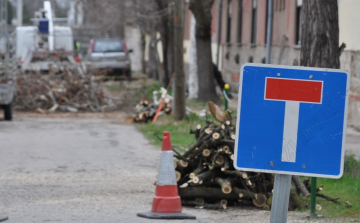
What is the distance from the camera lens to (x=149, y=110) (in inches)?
714

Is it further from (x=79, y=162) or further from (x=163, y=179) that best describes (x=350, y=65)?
(x=163, y=179)

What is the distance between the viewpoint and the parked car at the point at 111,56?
3158cm

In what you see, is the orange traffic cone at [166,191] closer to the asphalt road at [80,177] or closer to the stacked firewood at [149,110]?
the asphalt road at [80,177]

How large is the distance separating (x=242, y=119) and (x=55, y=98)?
17.3 metres

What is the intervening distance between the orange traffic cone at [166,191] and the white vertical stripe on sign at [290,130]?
125 inches

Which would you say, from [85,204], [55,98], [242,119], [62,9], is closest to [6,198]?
[85,204]

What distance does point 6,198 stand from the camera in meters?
7.90

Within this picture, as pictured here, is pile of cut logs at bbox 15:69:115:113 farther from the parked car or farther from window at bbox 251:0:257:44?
the parked car

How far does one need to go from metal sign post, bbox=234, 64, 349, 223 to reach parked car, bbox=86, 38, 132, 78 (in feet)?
89.6

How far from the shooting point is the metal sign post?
12.2 ft

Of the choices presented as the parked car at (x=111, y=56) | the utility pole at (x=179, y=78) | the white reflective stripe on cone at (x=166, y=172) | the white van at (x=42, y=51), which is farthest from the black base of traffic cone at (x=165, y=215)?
the parked car at (x=111, y=56)

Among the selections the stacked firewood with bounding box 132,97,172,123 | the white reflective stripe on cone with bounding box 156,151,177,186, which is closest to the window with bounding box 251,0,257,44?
the stacked firewood with bounding box 132,97,172,123

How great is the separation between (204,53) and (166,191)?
48.3 feet

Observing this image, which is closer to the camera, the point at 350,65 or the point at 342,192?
the point at 342,192
